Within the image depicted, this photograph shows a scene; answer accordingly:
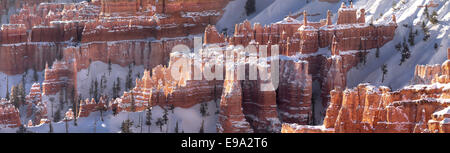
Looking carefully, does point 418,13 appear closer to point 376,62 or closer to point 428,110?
point 376,62

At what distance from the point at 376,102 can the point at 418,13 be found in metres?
22.6

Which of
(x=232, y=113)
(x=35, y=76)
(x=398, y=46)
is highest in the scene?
(x=398, y=46)

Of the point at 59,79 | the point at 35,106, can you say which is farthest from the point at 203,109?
the point at 59,79

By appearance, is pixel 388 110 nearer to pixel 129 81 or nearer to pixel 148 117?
pixel 148 117

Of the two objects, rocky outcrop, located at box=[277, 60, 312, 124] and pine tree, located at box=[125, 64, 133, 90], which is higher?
rocky outcrop, located at box=[277, 60, 312, 124]

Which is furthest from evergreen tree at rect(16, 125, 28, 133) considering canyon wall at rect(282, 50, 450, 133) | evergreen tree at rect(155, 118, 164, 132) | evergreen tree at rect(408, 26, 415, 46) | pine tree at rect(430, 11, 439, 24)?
pine tree at rect(430, 11, 439, 24)

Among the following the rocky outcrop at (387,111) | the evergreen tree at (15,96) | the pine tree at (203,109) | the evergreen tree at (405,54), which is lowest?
the evergreen tree at (15,96)

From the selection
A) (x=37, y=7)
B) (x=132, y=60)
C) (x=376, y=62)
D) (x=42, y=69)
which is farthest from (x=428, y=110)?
(x=37, y=7)

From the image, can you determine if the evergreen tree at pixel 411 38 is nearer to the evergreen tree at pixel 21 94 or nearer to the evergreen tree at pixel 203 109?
the evergreen tree at pixel 203 109

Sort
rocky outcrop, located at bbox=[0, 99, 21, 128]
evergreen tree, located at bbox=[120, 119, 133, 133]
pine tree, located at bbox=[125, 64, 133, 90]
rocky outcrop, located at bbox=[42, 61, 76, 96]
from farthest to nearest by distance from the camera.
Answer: pine tree, located at bbox=[125, 64, 133, 90], rocky outcrop, located at bbox=[42, 61, 76, 96], rocky outcrop, located at bbox=[0, 99, 21, 128], evergreen tree, located at bbox=[120, 119, 133, 133]

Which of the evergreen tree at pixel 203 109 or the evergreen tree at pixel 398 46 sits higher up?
the evergreen tree at pixel 398 46

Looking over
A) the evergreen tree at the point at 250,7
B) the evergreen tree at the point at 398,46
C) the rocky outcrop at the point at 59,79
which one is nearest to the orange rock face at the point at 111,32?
the evergreen tree at the point at 250,7

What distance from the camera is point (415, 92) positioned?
42.8 meters

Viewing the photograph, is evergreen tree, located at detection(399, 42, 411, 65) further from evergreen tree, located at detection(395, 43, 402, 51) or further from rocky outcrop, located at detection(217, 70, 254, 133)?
rocky outcrop, located at detection(217, 70, 254, 133)
